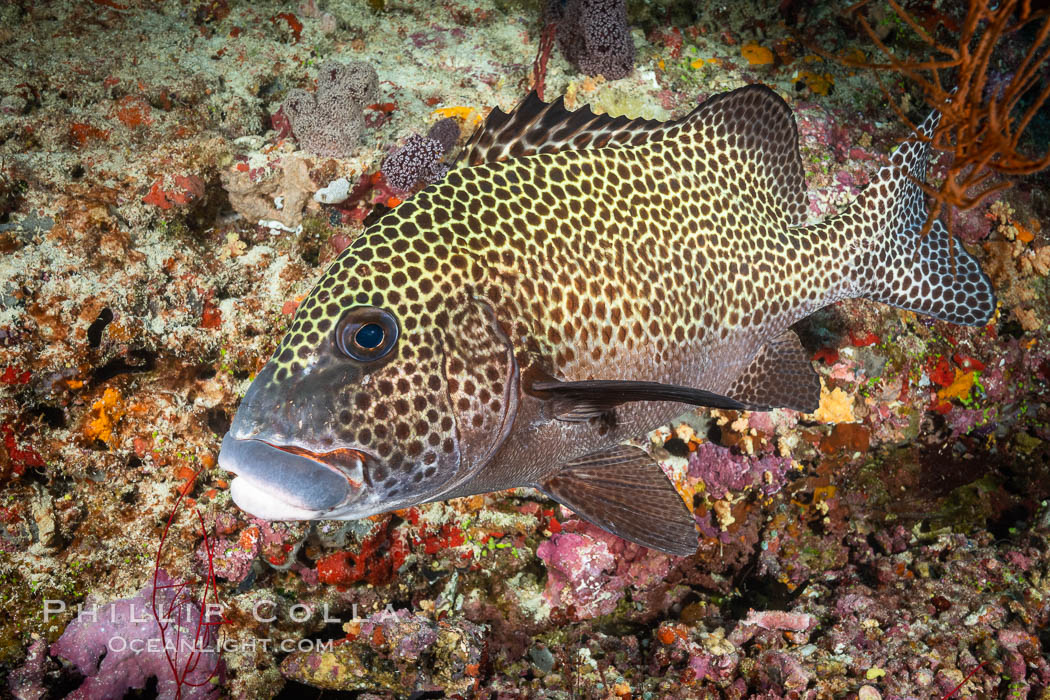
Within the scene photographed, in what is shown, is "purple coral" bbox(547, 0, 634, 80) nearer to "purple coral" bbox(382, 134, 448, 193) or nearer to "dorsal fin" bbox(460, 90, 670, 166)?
"purple coral" bbox(382, 134, 448, 193)

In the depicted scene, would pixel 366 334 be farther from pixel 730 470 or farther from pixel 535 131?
pixel 730 470

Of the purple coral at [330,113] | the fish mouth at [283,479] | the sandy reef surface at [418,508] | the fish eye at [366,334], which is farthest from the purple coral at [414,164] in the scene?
the fish mouth at [283,479]

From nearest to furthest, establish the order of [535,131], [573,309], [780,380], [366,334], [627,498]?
[366,334] → [573,309] → [535,131] → [627,498] → [780,380]

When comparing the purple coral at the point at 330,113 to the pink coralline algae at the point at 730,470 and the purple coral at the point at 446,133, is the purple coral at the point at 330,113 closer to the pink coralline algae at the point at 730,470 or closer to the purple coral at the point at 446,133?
the purple coral at the point at 446,133

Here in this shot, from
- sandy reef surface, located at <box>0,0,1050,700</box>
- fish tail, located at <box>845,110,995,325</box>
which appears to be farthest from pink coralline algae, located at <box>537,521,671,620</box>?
fish tail, located at <box>845,110,995,325</box>

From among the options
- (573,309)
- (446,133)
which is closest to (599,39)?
(446,133)

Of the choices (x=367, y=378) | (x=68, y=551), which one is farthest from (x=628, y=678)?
(x=68, y=551)
